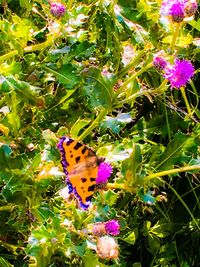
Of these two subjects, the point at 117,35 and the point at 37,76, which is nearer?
the point at 37,76

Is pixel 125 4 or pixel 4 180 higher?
pixel 125 4

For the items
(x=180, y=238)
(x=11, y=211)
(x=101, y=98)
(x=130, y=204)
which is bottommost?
(x=180, y=238)

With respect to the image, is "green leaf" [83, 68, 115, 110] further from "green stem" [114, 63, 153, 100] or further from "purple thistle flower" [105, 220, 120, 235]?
"purple thistle flower" [105, 220, 120, 235]

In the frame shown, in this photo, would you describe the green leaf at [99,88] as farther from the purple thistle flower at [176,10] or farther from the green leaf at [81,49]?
the purple thistle flower at [176,10]

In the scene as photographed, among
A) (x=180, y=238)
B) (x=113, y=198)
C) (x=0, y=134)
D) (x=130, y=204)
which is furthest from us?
(x=180, y=238)

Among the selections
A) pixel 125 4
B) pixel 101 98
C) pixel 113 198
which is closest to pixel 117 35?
pixel 125 4

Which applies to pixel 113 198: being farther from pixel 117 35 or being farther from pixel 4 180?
pixel 117 35

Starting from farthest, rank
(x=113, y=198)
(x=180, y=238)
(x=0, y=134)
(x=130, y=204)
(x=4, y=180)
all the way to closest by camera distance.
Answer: (x=180, y=238)
(x=130, y=204)
(x=0, y=134)
(x=113, y=198)
(x=4, y=180)

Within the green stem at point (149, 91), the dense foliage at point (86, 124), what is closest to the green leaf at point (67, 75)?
the dense foliage at point (86, 124)
